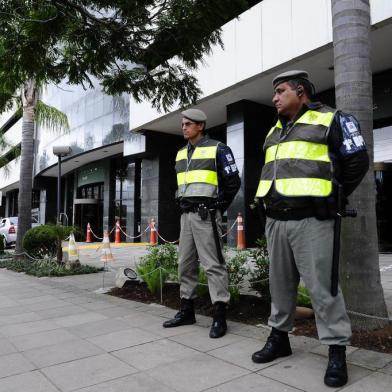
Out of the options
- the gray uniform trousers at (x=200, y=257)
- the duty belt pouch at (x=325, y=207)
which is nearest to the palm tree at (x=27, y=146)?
the gray uniform trousers at (x=200, y=257)

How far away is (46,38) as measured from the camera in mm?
5637

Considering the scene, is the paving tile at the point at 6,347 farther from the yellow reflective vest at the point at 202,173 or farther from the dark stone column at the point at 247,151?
the dark stone column at the point at 247,151

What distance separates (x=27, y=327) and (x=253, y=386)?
2.84 metres

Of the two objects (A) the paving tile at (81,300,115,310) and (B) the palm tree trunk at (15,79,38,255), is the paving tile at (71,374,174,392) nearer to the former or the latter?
(A) the paving tile at (81,300,115,310)

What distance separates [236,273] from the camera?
4.79 meters

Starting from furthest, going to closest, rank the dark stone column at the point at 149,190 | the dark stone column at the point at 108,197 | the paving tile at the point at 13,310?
the dark stone column at the point at 108,197, the dark stone column at the point at 149,190, the paving tile at the point at 13,310

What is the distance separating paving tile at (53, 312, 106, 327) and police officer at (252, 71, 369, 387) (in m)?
2.27

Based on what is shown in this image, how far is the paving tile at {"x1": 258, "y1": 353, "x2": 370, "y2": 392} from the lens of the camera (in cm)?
252

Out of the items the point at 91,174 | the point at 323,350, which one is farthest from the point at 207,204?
the point at 91,174

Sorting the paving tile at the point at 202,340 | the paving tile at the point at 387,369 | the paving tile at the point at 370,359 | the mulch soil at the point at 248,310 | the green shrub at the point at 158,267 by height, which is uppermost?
the green shrub at the point at 158,267

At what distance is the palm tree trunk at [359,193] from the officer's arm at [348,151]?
3.02 feet

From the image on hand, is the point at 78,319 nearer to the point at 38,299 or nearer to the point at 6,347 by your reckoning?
the point at 6,347

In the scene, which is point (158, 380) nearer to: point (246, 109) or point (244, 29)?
point (244, 29)

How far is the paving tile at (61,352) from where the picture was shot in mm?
3203
